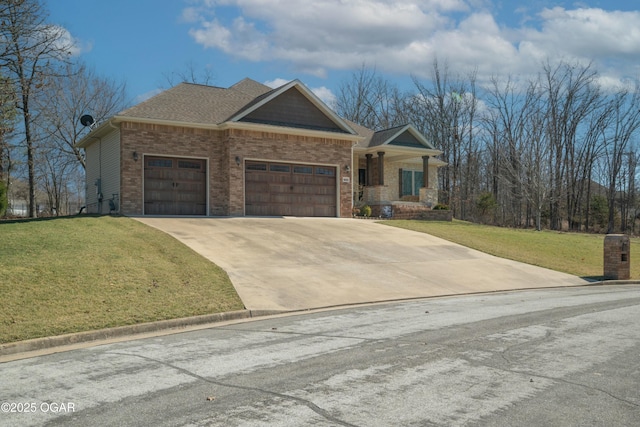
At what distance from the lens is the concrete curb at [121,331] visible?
800 centimetres

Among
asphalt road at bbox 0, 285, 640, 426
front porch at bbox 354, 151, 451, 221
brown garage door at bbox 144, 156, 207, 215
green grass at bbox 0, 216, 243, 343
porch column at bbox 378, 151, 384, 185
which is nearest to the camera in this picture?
asphalt road at bbox 0, 285, 640, 426

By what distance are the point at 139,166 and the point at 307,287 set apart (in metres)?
12.1

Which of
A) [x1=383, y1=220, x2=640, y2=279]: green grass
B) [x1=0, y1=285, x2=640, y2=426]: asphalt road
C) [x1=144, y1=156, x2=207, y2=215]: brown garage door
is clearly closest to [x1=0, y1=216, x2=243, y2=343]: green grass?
[x1=0, y1=285, x2=640, y2=426]: asphalt road

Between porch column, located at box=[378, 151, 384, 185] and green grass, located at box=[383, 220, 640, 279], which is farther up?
porch column, located at box=[378, 151, 384, 185]

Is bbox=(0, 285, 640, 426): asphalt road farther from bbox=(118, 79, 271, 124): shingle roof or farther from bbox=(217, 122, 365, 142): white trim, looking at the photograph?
bbox=(118, 79, 271, 124): shingle roof

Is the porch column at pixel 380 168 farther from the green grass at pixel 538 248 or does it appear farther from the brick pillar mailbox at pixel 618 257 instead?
the brick pillar mailbox at pixel 618 257

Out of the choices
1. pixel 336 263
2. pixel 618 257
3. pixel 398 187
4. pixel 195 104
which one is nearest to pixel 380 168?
pixel 398 187

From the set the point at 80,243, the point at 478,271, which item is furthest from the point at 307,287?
the point at 478,271

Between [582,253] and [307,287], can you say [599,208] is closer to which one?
[582,253]

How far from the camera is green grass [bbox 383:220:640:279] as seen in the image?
20406 millimetres

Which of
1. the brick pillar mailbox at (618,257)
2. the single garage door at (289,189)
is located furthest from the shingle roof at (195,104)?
the brick pillar mailbox at (618,257)

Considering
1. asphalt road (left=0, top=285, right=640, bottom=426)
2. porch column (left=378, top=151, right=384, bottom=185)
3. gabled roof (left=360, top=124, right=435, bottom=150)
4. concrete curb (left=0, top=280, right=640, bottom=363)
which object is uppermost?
gabled roof (left=360, top=124, right=435, bottom=150)

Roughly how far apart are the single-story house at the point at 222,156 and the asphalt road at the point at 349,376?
47.7 ft

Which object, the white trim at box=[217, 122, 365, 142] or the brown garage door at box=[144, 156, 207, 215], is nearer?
the brown garage door at box=[144, 156, 207, 215]
